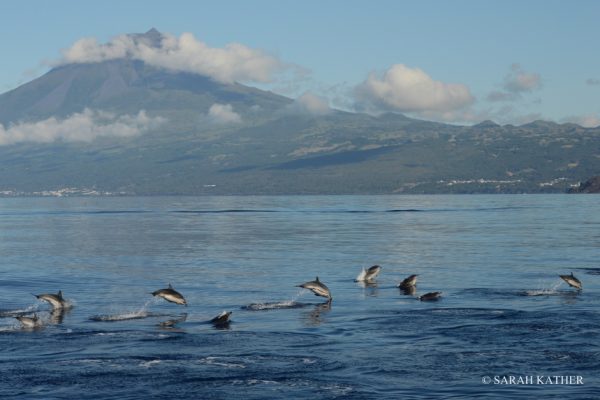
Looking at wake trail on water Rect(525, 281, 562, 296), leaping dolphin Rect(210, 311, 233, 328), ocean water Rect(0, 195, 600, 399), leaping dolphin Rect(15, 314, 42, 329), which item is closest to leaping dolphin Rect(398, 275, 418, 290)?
ocean water Rect(0, 195, 600, 399)

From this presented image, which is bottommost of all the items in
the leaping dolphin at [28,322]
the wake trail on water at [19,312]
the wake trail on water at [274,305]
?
the wake trail on water at [274,305]

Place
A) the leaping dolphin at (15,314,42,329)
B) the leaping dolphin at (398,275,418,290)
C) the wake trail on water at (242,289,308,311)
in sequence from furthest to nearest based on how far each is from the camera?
the leaping dolphin at (398,275,418,290) < the wake trail on water at (242,289,308,311) < the leaping dolphin at (15,314,42,329)

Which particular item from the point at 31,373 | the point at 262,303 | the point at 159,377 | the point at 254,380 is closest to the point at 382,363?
the point at 254,380

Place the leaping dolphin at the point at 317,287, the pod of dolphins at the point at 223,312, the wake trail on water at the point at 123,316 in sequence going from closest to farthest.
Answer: the pod of dolphins at the point at 223,312 → the wake trail on water at the point at 123,316 → the leaping dolphin at the point at 317,287
